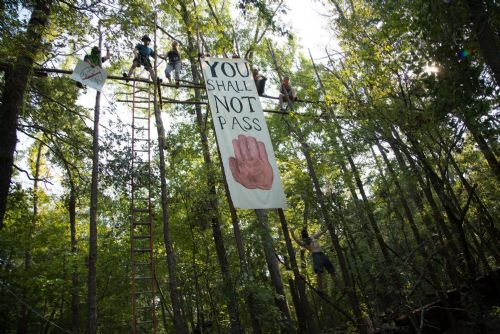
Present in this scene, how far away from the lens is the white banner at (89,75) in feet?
20.9

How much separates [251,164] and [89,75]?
4.00 metres

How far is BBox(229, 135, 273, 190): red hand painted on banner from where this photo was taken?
4.68 meters

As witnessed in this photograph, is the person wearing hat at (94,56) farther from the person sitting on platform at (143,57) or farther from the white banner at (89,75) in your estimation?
the person sitting on platform at (143,57)

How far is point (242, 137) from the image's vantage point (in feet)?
16.2

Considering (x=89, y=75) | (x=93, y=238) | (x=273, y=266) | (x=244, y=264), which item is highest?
(x=89, y=75)

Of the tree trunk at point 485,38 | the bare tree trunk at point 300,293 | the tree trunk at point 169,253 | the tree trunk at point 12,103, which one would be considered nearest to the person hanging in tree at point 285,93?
the tree trunk at point 169,253

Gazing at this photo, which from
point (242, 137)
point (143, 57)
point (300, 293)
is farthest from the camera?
point (300, 293)

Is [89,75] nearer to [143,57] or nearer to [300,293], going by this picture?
[143,57]

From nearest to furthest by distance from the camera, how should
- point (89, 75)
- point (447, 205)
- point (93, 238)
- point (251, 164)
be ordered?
point (251, 164), point (447, 205), point (89, 75), point (93, 238)

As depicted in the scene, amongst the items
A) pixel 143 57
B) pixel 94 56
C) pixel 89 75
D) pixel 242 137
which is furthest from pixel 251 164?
pixel 94 56

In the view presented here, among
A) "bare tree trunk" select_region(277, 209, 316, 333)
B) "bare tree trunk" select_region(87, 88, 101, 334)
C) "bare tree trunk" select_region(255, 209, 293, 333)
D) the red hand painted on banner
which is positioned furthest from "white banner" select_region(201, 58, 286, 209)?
"bare tree trunk" select_region(87, 88, 101, 334)

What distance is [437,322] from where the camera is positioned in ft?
24.2

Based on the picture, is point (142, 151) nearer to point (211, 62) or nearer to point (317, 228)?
point (211, 62)

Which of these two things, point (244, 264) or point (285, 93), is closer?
point (244, 264)
